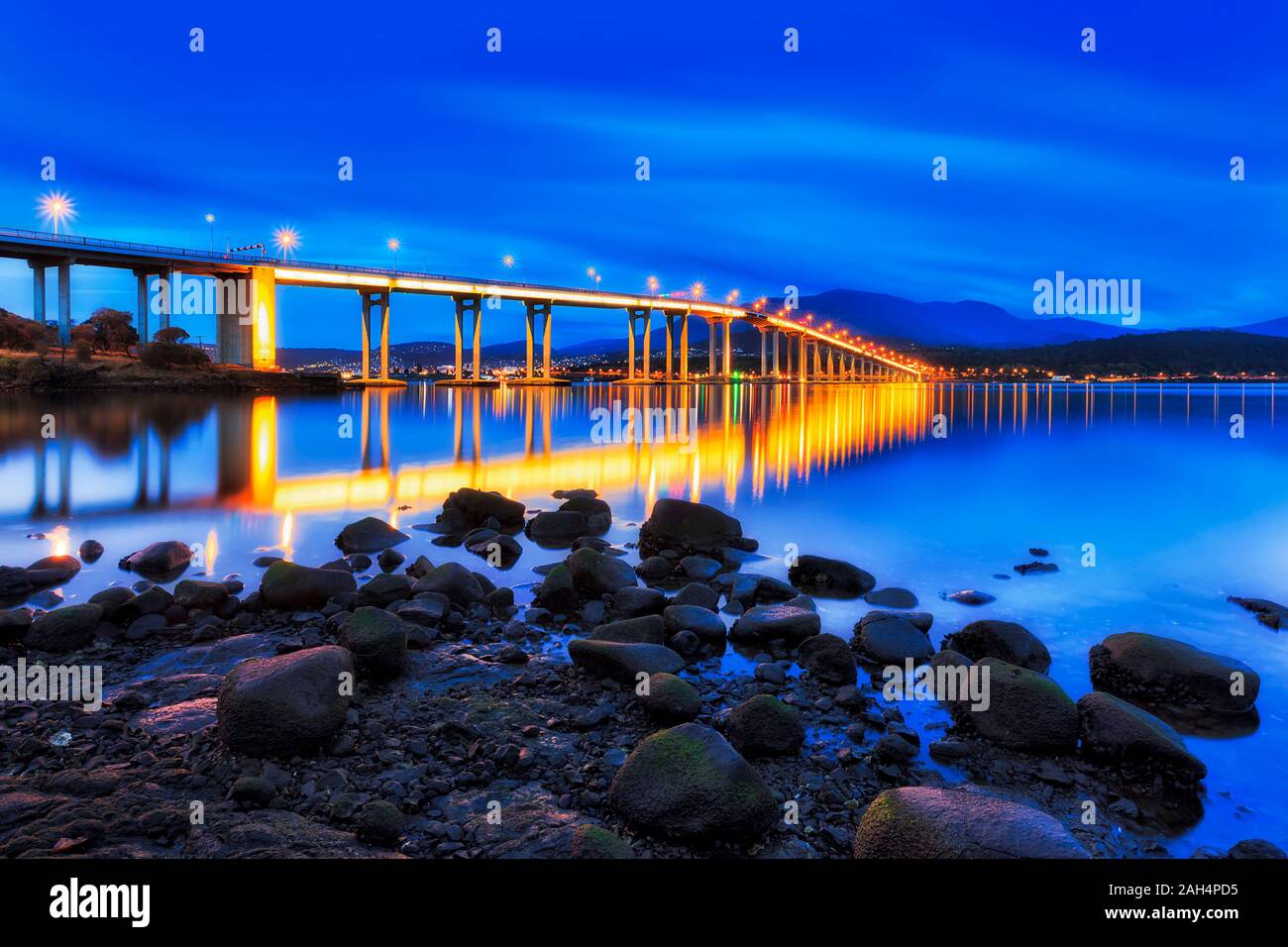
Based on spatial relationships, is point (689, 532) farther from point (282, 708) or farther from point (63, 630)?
point (63, 630)

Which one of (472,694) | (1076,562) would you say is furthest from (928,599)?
(472,694)

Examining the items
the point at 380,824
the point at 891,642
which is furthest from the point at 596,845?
the point at 891,642

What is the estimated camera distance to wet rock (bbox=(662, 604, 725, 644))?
357 inches

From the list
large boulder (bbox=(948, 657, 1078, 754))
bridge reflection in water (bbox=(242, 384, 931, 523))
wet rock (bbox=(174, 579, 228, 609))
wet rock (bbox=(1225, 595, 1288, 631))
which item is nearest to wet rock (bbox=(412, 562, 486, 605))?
wet rock (bbox=(174, 579, 228, 609))

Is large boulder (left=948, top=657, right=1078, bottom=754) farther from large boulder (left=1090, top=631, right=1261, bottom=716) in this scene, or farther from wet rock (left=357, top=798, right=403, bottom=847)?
wet rock (left=357, top=798, right=403, bottom=847)

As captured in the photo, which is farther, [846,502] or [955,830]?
[846,502]

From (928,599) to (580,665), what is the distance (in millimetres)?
6284

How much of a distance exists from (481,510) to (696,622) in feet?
29.9

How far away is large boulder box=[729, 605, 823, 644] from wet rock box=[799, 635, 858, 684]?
20.1 inches

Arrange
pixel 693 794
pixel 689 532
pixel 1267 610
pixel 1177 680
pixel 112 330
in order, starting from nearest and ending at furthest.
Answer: pixel 693 794 < pixel 1177 680 < pixel 1267 610 < pixel 689 532 < pixel 112 330

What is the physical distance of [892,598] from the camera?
37.0 feet

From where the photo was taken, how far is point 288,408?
60.8m

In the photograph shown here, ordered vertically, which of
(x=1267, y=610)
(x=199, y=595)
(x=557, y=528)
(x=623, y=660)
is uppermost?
(x=557, y=528)
